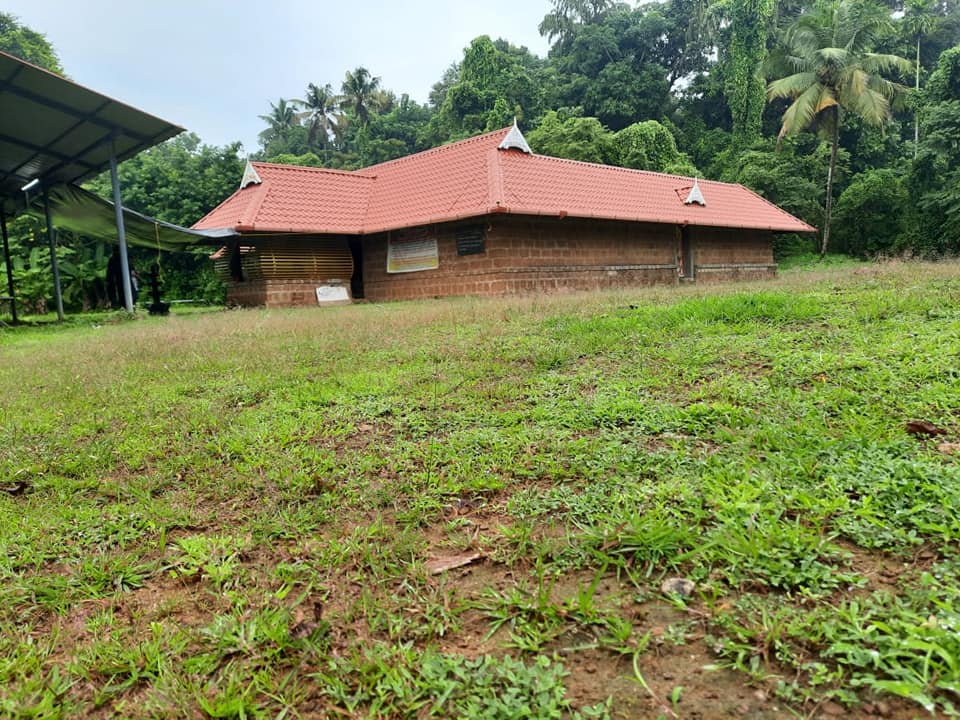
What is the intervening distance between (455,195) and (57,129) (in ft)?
28.2

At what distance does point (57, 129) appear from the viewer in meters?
11.3

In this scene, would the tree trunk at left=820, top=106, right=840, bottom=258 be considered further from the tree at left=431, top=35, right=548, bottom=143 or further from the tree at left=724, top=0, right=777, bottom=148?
the tree at left=431, top=35, right=548, bottom=143

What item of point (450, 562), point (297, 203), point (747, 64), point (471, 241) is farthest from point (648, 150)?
point (450, 562)

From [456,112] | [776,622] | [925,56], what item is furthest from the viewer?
[925,56]

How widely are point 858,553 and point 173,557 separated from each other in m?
2.51

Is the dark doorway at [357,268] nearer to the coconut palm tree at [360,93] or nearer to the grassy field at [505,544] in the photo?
the grassy field at [505,544]

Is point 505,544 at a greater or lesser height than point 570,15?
lesser

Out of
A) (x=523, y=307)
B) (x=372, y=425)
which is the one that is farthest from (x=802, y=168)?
(x=372, y=425)

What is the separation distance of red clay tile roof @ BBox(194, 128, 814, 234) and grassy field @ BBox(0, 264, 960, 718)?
1022cm

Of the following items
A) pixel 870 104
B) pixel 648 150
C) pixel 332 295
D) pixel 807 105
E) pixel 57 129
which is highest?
pixel 807 105

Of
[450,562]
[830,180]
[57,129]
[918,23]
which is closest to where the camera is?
[450,562]

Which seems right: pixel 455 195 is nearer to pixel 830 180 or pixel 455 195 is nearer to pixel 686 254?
pixel 686 254

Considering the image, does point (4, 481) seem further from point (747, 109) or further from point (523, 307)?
point (747, 109)

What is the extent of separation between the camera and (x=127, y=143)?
488 inches
